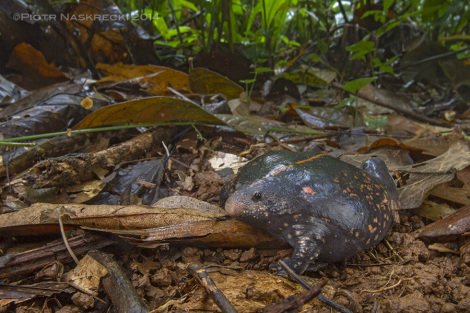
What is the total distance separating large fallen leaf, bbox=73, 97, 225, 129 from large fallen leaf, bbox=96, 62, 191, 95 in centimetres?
92

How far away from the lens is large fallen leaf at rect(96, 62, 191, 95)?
144 inches

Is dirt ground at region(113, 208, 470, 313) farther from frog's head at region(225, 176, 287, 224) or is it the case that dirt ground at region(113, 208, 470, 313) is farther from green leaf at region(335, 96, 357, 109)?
green leaf at region(335, 96, 357, 109)

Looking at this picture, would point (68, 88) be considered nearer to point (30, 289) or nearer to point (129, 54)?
point (129, 54)

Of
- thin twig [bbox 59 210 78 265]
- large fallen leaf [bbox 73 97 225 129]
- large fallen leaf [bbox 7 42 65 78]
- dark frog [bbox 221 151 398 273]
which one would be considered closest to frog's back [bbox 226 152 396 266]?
dark frog [bbox 221 151 398 273]

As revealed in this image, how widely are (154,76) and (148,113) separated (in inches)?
41.7

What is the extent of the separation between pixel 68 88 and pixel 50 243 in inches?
87.5

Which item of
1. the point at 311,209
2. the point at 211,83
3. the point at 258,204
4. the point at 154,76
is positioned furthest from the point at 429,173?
the point at 154,76

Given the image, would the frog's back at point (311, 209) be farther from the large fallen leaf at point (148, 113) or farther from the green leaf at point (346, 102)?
the green leaf at point (346, 102)

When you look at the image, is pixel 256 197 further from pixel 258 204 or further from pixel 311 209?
pixel 311 209

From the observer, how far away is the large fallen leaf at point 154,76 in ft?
12.0

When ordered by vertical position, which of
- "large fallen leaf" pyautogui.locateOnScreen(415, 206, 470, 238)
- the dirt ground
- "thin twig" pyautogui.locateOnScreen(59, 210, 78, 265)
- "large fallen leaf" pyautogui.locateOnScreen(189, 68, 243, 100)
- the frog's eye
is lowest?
the dirt ground

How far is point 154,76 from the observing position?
3.62 metres

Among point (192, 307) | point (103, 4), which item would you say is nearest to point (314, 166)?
point (192, 307)

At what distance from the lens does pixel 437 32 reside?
528 cm
